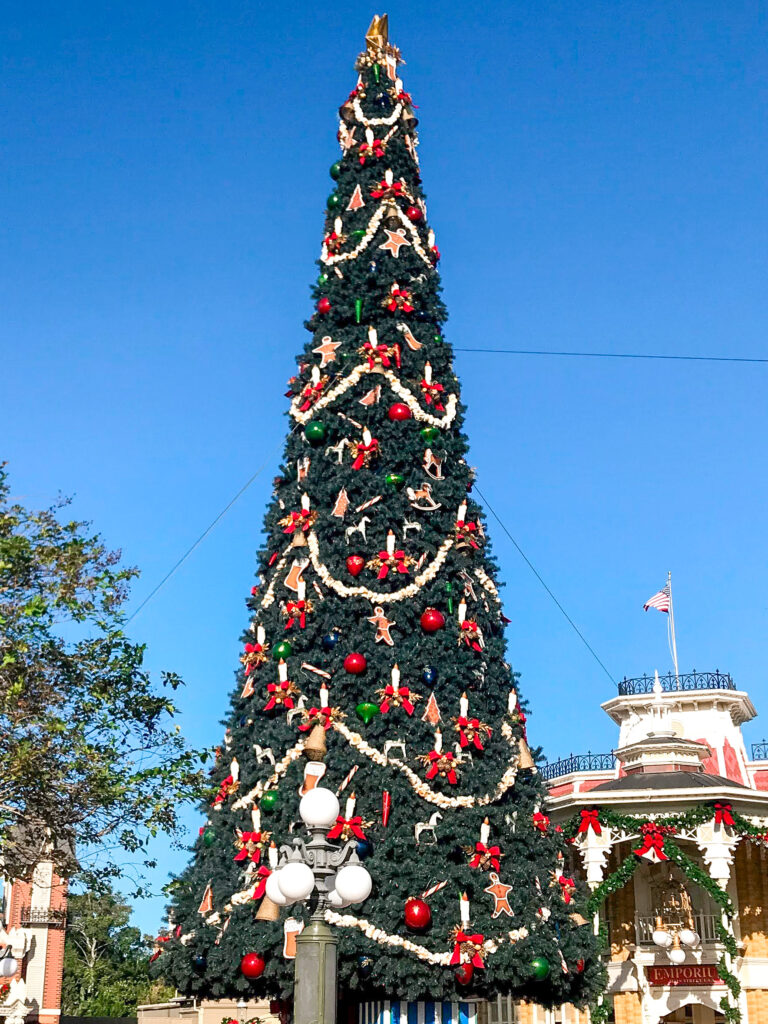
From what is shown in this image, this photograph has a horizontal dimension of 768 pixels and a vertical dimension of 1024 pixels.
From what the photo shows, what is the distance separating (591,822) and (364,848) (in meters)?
11.4

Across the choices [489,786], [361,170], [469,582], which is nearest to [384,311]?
[361,170]

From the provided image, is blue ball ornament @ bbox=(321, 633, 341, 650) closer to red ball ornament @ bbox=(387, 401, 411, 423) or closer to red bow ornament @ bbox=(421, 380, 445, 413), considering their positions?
red ball ornament @ bbox=(387, 401, 411, 423)

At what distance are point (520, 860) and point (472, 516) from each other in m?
4.88

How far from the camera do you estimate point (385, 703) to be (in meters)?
15.2

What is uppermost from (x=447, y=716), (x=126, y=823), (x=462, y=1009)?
(x=447, y=716)

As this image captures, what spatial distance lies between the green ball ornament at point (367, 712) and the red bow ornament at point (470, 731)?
1075 millimetres

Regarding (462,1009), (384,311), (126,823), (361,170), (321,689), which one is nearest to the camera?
(462,1009)

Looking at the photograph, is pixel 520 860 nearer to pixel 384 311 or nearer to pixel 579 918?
pixel 579 918

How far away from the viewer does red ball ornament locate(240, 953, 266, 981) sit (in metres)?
14.2

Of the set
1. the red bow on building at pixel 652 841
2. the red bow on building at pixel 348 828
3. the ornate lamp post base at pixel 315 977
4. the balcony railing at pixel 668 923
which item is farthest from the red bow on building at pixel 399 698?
the balcony railing at pixel 668 923

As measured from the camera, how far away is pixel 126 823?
1658 cm

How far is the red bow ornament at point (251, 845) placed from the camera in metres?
15.0

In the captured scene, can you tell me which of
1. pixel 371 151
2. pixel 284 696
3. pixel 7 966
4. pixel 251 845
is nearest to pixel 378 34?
pixel 371 151

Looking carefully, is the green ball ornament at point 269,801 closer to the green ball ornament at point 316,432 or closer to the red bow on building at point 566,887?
the red bow on building at point 566,887
